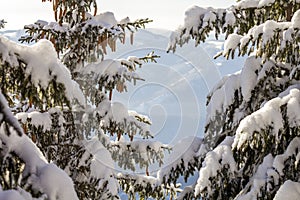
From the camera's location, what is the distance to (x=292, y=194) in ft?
15.2

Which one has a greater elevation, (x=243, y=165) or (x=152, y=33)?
(x=152, y=33)

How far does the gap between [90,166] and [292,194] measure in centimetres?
370

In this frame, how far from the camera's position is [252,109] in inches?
231

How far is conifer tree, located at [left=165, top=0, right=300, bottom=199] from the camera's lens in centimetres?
464

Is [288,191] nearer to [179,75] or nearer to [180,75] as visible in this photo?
[180,75]

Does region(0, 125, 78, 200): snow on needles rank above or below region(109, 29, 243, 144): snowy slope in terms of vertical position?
above

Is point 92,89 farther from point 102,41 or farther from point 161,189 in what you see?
point 161,189

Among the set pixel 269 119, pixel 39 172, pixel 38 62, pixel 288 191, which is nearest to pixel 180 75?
pixel 269 119

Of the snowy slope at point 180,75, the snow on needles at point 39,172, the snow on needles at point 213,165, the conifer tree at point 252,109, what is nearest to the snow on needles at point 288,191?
the conifer tree at point 252,109

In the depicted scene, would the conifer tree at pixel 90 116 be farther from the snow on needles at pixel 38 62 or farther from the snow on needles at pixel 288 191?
the snow on needles at pixel 288 191

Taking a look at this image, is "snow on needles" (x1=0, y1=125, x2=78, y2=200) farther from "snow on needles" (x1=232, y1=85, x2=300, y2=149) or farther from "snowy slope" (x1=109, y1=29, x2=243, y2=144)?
"snowy slope" (x1=109, y1=29, x2=243, y2=144)

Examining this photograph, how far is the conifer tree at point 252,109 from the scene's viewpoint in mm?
4641

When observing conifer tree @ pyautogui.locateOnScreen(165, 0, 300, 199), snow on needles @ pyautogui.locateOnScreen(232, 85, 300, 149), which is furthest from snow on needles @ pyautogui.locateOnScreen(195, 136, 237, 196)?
snow on needles @ pyautogui.locateOnScreen(232, 85, 300, 149)

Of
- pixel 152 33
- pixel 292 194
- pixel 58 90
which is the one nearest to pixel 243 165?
pixel 292 194
